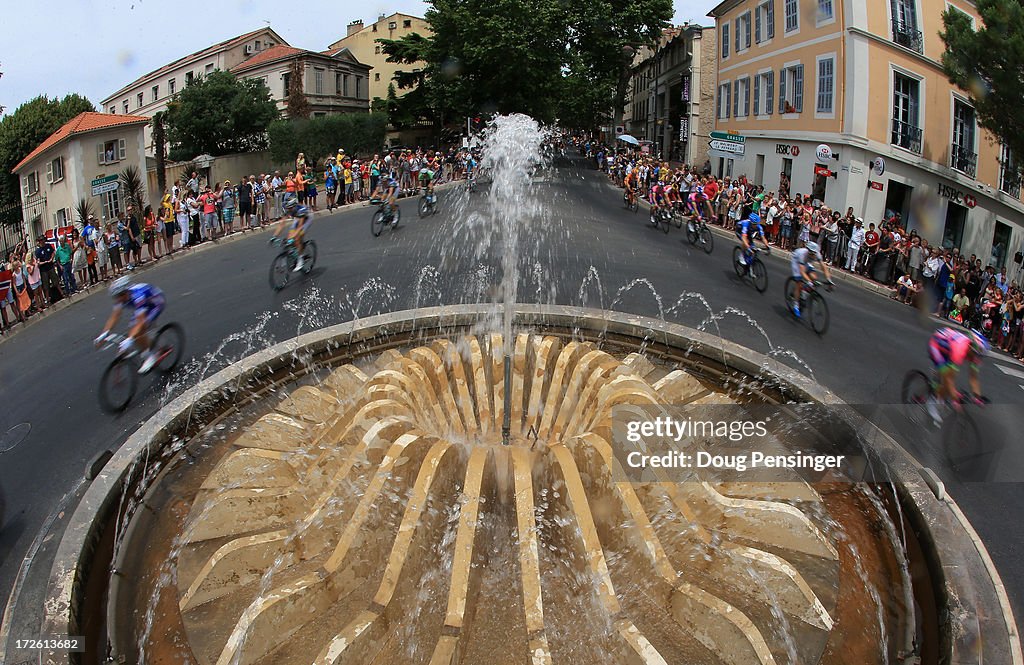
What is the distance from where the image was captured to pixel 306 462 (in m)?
8.55

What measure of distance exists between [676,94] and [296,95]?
97.2 ft

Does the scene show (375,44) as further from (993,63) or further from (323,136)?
(993,63)

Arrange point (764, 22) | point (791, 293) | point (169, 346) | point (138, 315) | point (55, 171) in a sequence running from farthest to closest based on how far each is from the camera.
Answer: point (55, 171), point (764, 22), point (791, 293), point (169, 346), point (138, 315)

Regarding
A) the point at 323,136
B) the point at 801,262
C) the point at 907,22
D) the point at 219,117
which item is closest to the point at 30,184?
the point at 219,117

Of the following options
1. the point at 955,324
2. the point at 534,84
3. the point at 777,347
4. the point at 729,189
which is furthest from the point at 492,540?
the point at 534,84

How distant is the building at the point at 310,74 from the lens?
5388cm

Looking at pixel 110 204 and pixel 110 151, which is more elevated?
pixel 110 151

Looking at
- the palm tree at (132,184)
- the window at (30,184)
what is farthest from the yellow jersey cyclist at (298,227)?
the window at (30,184)

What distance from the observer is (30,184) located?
37125 mm

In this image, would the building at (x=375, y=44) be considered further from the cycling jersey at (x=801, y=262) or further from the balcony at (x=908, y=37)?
the cycling jersey at (x=801, y=262)

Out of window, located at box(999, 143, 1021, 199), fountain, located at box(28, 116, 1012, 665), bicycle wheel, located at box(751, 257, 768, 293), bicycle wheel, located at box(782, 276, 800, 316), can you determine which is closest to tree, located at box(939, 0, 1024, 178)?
window, located at box(999, 143, 1021, 199)

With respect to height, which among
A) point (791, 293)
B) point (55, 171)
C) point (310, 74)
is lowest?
point (791, 293)

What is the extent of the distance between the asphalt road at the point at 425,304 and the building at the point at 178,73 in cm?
3702

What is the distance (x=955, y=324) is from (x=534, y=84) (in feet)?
109
